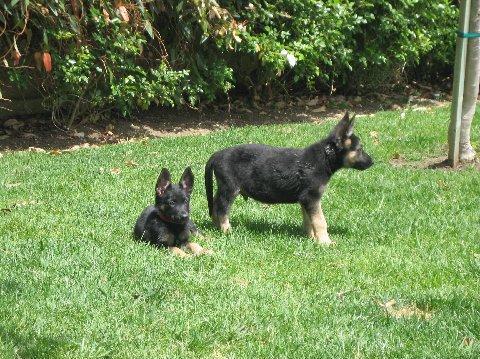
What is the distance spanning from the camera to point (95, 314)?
5.30 metres

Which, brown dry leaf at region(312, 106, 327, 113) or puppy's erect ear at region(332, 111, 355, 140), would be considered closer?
puppy's erect ear at region(332, 111, 355, 140)

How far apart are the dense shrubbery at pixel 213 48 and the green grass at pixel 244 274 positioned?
295 cm

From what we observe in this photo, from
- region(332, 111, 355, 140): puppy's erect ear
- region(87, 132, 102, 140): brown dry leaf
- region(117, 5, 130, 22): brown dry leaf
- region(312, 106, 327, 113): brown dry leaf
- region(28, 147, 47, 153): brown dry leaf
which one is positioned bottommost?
region(87, 132, 102, 140): brown dry leaf

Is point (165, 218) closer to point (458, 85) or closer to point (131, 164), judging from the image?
point (131, 164)

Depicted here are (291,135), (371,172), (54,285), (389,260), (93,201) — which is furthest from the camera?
(291,135)

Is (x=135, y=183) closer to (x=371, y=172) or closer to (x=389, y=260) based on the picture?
(x=371, y=172)

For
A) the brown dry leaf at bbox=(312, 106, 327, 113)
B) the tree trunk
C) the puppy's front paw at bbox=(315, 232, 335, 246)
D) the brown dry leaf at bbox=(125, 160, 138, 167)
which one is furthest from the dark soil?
the puppy's front paw at bbox=(315, 232, 335, 246)

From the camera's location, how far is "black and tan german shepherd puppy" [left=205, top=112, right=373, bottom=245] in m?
7.79

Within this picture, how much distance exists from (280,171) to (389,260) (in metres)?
1.47

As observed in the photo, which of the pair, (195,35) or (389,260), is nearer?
(389,260)

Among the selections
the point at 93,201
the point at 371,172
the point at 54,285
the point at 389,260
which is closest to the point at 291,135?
the point at 371,172

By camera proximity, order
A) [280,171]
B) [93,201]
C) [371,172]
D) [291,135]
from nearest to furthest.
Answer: [280,171], [93,201], [371,172], [291,135]

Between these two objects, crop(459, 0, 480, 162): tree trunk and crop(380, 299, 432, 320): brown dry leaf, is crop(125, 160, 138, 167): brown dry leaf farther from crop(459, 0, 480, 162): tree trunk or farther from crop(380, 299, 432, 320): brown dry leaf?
crop(380, 299, 432, 320): brown dry leaf

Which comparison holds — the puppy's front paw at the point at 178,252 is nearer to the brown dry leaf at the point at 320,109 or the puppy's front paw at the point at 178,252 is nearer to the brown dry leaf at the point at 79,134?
the brown dry leaf at the point at 79,134
